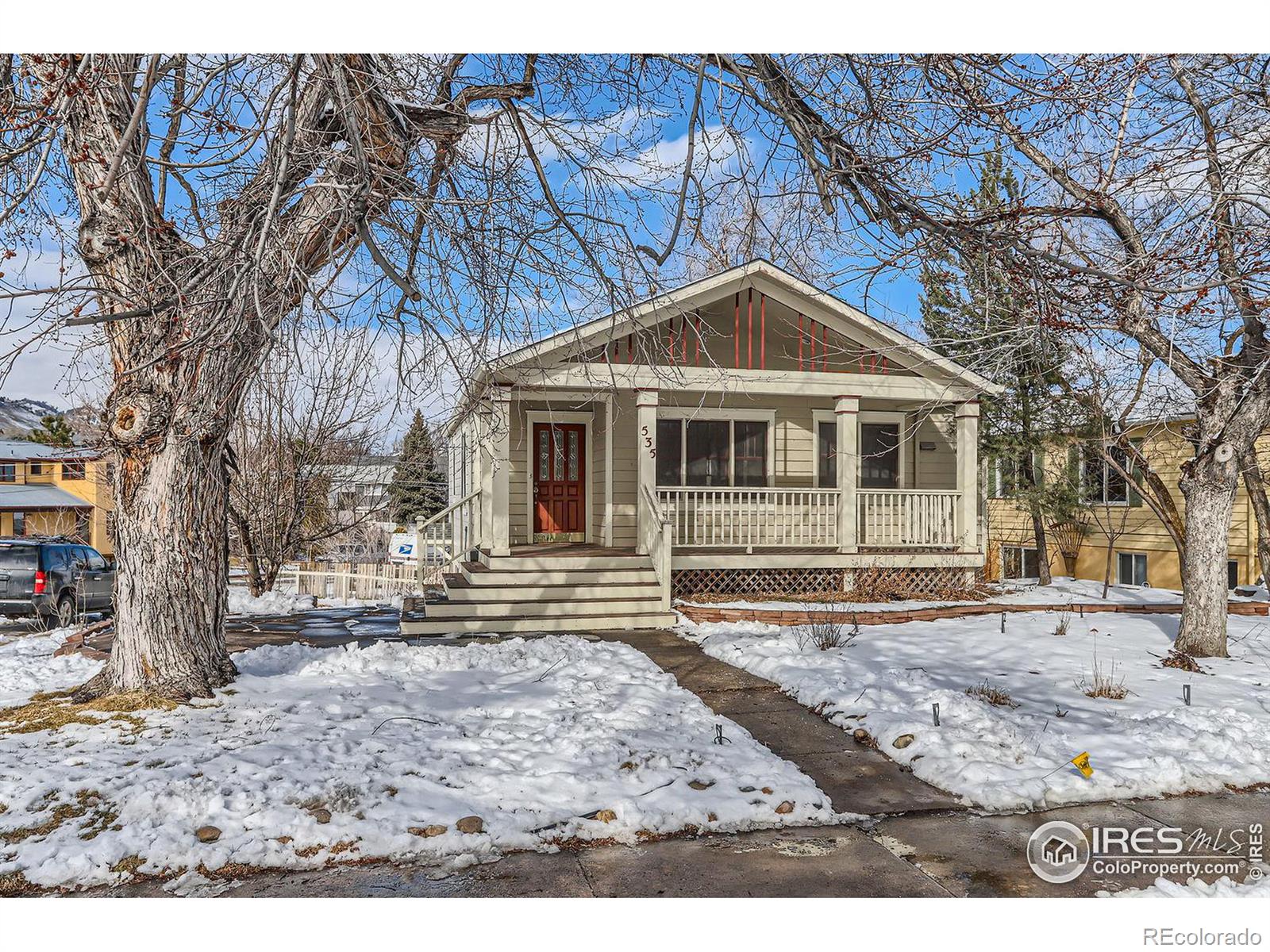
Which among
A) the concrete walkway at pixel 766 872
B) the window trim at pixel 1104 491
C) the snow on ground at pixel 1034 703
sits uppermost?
the window trim at pixel 1104 491

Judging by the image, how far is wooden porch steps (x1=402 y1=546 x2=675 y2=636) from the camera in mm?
10820

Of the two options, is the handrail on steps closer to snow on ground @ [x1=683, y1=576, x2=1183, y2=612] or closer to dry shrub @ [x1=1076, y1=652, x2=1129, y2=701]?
snow on ground @ [x1=683, y1=576, x2=1183, y2=612]

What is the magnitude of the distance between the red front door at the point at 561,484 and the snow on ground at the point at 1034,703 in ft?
14.9

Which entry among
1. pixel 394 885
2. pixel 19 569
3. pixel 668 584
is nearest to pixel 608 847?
pixel 394 885

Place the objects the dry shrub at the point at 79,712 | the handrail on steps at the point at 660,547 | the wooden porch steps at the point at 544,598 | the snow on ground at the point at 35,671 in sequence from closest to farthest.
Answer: the dry shrub at the point at 79,712 < the snow on ground at the point at 35,671 < the wooden porch steps at the point at 544,598 < the handrail on steps at the point at 660,547

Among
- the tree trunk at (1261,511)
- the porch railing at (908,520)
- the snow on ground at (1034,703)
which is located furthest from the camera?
the porch railing at (908,520)

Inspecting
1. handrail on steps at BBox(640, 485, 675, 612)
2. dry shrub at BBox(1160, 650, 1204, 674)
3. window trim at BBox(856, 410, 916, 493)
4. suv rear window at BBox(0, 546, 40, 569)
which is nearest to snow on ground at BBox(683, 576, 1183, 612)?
handrail on steps at BBox(640, 485, 675, 612)

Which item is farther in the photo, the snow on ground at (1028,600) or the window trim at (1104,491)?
the window trim at (1104,491)

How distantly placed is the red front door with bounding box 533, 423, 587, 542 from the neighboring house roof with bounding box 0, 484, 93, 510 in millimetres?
27993

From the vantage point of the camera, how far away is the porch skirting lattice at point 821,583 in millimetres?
13289

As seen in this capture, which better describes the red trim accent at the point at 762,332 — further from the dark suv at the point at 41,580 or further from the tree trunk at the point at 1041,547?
the dark suv at the point at 41,580

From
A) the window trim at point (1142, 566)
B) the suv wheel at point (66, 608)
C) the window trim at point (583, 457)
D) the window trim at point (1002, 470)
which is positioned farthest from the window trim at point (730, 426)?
the window trim at point (1142, 566)

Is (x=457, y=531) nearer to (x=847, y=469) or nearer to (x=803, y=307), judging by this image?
(x=847, y=469)

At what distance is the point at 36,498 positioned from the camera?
115 feet
